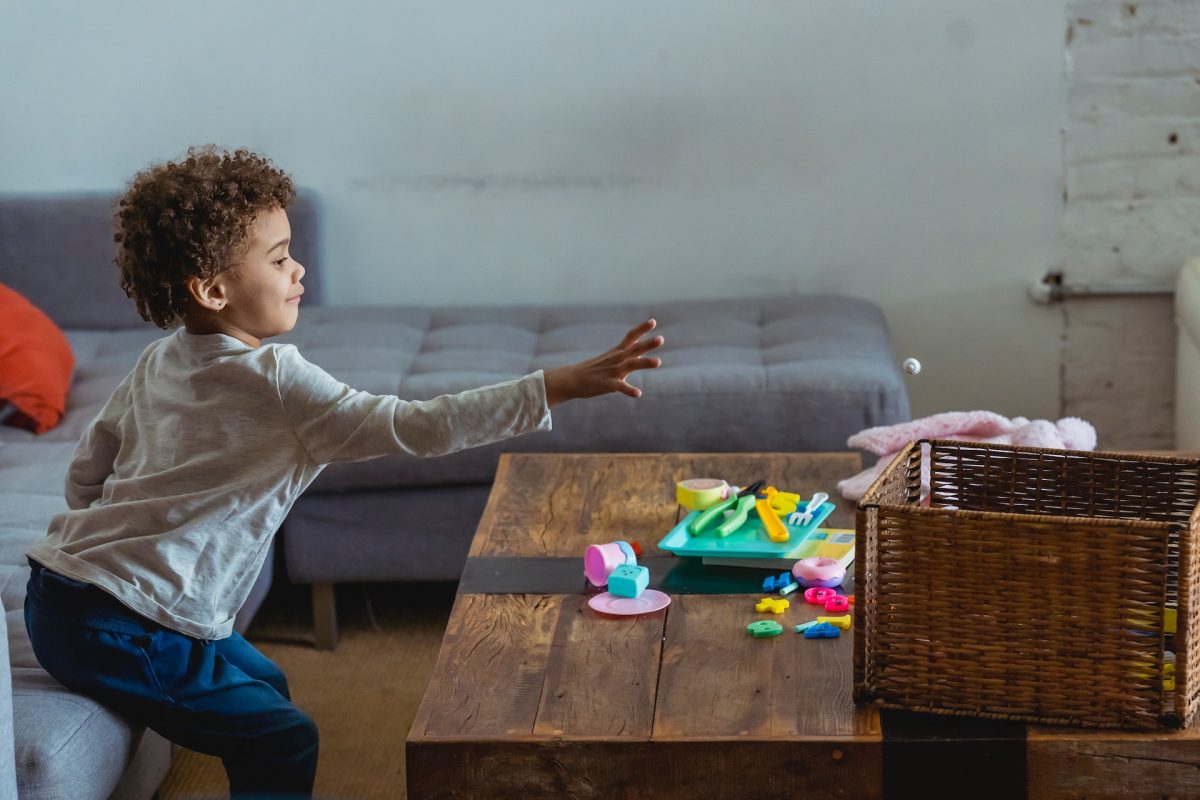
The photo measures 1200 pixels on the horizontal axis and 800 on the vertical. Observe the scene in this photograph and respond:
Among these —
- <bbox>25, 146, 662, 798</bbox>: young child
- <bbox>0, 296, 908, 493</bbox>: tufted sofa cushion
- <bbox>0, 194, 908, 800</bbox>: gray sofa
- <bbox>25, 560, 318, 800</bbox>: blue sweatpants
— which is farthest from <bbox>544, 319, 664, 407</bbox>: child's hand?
<bbox>0, 296, 908, 493</bbox>: tufted sofa cushion

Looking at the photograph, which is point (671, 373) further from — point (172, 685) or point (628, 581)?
point (172, 685)

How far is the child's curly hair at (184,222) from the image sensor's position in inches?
59.7

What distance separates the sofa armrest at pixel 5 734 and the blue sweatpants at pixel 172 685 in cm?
12

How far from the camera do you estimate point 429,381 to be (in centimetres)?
252

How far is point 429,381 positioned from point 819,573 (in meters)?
1.17

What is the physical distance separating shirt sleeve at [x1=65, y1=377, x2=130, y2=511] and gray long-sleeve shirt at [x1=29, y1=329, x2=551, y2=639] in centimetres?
7

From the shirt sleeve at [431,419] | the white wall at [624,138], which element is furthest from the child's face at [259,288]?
the white wall at [624,138]

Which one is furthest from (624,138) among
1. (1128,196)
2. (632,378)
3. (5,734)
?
(5,734)

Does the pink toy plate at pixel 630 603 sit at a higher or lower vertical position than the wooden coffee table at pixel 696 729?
higher

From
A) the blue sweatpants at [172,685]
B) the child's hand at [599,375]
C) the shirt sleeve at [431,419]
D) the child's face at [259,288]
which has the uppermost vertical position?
the child's face at [259,288]

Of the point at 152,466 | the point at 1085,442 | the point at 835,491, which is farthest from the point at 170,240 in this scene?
the point at 1085,442

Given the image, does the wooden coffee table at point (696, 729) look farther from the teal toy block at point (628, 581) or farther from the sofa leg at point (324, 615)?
the sofa leg at point (324, 615)

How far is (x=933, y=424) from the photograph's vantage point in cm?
200

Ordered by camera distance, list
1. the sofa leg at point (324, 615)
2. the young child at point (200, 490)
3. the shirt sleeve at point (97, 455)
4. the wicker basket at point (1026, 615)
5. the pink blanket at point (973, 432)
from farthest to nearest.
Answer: the sofa leg at point (324, 615), the pink blanket at point (973, 432), the shirt sleeve at point (97, 455), the young child at point (200, 490), the wicker basket at point (1026, 615)
